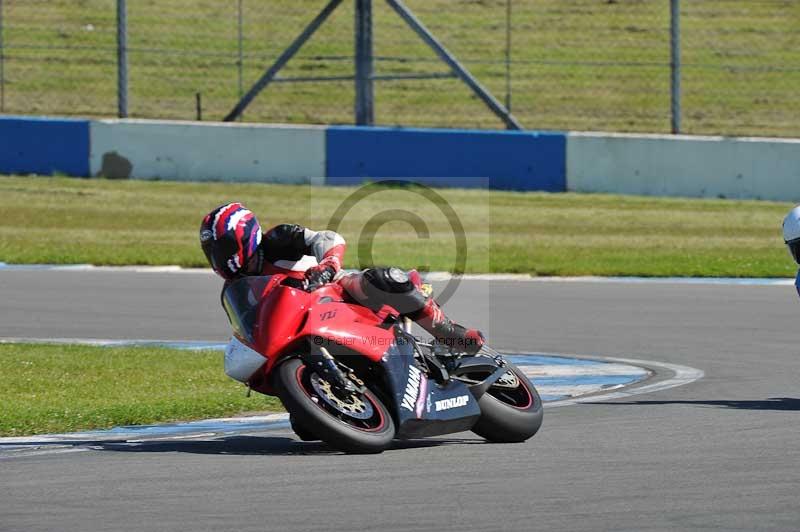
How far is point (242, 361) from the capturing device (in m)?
7.60

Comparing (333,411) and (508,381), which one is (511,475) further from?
(508,381)

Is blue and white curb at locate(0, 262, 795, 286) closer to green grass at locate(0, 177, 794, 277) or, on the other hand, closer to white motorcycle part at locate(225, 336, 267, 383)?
green grass at locate(0, 177, 794, 277)

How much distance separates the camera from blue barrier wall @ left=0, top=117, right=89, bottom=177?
21.7 meters

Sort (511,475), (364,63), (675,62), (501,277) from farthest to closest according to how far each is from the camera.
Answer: (364,63) → (675,62) → (501,277) → (511,475)

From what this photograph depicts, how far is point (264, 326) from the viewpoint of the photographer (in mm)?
7508

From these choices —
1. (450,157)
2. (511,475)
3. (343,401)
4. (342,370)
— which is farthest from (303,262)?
(450,157)

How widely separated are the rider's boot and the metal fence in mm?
14939

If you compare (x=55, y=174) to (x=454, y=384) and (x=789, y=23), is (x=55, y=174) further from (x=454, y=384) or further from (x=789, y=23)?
(x=454, y=384)

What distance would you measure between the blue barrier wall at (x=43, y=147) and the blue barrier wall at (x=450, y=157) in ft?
11.2

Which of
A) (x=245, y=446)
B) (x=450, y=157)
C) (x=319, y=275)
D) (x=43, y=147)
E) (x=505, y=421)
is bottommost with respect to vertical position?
(x=245, y=446)

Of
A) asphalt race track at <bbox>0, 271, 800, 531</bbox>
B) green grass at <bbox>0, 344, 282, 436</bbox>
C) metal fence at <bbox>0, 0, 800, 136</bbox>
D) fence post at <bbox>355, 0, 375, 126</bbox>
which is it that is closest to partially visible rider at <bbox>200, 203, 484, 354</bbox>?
asphalt race track at <bbox>0, 271, 800, 531</bbox>

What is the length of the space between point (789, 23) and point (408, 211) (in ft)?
29.6

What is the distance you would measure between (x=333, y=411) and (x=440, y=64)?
67.2ft

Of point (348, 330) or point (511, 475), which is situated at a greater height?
point (348, 330)
